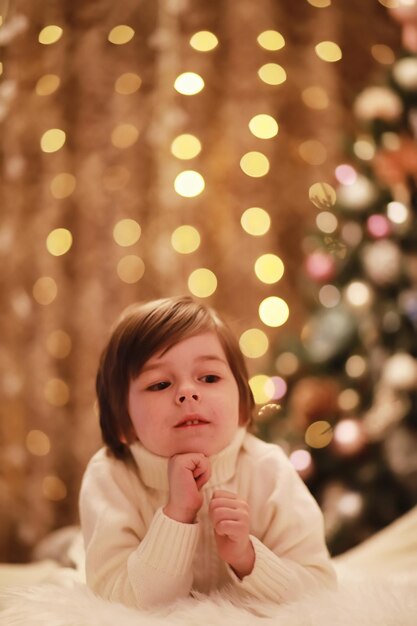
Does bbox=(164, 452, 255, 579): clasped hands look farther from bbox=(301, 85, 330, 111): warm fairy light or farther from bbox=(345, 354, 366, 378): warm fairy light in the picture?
bbox=(301, 85, 330, 111): warm fairy light

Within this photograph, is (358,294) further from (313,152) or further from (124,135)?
(124,135)

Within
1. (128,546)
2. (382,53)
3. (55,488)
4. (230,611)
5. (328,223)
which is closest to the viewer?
(230,611)

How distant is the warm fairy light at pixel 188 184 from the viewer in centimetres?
248

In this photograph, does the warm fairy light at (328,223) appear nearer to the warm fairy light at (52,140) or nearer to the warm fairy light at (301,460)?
the warm fairy light at (301,460)

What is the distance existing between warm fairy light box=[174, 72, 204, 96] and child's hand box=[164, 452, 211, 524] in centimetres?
190

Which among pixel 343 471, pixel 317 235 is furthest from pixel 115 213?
pixel 343 471

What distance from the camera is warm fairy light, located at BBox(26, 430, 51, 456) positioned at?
2.29m

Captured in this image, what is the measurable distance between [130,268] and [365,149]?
0.99 m

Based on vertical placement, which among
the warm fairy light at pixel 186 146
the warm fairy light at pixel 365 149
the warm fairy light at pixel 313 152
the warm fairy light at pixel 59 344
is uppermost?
the warm fairy light at pixel 186 146

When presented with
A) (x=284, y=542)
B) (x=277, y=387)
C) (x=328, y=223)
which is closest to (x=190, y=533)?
(x=284, y=542)

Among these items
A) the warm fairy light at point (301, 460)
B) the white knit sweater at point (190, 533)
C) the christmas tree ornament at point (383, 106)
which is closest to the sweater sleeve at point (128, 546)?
the white knit sweater at point (190, 533)

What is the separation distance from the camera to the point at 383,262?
5.50 feet

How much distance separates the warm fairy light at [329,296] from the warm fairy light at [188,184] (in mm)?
808

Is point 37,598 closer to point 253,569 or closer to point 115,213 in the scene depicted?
point 253,569
